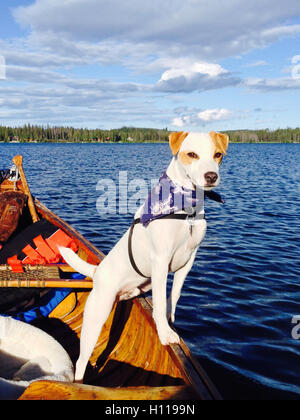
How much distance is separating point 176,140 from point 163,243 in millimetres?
1062

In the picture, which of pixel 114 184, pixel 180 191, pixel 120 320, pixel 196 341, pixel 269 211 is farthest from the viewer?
pixel 114 184

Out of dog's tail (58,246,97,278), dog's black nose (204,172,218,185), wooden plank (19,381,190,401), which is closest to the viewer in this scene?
wooden plank (19,381,190,401)

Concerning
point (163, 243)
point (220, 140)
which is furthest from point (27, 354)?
point (220, 140)

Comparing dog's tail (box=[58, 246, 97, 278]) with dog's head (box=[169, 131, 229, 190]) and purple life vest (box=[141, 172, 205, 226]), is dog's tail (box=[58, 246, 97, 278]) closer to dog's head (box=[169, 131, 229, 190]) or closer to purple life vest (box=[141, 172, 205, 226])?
purple life vest (box=[141, 172, 205, 226])

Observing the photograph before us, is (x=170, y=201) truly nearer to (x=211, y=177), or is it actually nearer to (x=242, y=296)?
(x=211, y=177)

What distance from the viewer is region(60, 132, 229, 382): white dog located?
3.56m

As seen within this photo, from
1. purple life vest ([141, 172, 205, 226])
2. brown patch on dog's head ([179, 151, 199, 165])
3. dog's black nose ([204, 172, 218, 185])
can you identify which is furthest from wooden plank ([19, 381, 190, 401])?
brown patch on dog's head ([179, 151, 199, 165])

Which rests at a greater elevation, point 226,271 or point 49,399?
point 49,399

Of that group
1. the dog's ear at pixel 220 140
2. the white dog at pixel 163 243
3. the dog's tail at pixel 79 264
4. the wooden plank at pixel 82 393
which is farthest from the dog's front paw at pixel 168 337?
the dog's ear at pixel 220 140

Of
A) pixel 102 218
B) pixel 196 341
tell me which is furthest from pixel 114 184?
pixel 196 341

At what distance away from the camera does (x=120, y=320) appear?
5863mm

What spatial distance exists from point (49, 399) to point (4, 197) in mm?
6333

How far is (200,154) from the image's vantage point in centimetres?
352
